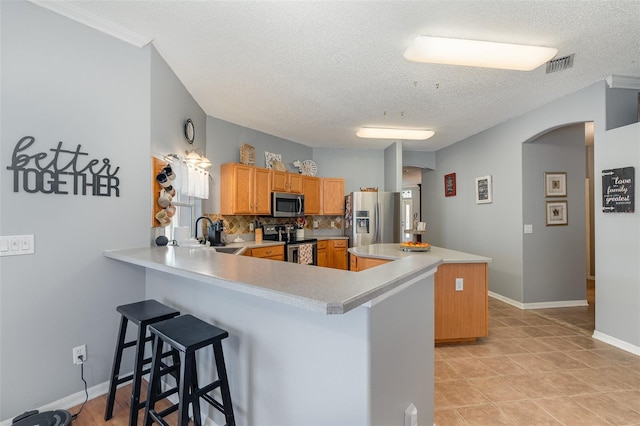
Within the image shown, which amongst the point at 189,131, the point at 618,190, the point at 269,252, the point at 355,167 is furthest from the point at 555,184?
the point at 189,131

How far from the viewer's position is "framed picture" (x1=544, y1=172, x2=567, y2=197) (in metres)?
4.10

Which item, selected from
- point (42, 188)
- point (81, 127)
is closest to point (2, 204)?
point (42, 188)

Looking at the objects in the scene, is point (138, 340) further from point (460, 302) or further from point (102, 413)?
A: point (460, 302)

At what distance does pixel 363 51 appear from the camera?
8.24 ft

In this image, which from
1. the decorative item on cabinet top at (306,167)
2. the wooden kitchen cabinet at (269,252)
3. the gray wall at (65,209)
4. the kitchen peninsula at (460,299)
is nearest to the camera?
the gray wall at (65,209)

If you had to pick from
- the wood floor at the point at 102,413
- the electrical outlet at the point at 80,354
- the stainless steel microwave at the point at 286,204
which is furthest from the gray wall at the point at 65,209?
the stainless steel microwave at the point at 286,204

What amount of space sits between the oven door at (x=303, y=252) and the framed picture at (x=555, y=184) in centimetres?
362

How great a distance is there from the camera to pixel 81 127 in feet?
6.57

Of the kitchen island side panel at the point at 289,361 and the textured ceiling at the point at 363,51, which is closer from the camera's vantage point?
the kitchen island side panel at the point at 289,361

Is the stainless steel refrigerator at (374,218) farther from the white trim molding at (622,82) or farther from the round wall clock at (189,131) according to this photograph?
the white trim molding at (622,82)

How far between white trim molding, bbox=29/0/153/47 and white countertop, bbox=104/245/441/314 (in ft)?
5.65

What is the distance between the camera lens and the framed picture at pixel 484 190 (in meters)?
4.64

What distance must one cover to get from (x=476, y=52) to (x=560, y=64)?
985mm

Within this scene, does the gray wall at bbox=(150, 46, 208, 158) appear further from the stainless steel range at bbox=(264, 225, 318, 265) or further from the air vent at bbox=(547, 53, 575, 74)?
the air vent at bbox=(547, 53, 575, 74)
